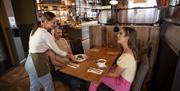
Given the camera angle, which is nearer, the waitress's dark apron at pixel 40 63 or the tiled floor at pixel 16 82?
the waitress's dark apron at pixel 40 63

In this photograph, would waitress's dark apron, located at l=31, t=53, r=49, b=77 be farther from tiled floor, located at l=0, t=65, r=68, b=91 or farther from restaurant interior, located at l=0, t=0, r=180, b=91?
tiled floor, located at l=0, t=65, r=68, b=91

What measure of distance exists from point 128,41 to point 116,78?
1.55ft

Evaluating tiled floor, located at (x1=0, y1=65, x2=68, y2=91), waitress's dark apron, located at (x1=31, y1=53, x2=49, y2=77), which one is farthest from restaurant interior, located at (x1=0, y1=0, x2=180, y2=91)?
waitress's dark apron, located at (x1=31, y1=53, x2=49, y2=77)

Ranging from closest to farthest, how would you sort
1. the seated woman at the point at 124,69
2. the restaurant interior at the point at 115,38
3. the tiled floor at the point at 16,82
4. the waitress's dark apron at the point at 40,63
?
1. the seated woman at the point at 124,69
2. the restaurant interior at the point at 115,38
3. the waitress's dark apron at the point at 40,63
4. the tiled floor at the point at 16,82

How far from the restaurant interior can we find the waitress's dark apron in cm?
33

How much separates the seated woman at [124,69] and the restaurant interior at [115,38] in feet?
0.25

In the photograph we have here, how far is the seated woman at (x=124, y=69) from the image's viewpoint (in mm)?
1495

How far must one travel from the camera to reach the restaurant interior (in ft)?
5.37

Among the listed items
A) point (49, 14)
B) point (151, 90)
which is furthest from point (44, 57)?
point (151, 90)

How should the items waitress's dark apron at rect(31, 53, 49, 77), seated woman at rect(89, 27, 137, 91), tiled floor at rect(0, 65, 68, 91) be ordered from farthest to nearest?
tiled floor at rect(0, 65, 68, 91)
waitress's dark apron at rect(31, 53, 49, 77)
seated woman at rect(89, 27, 137, 91)

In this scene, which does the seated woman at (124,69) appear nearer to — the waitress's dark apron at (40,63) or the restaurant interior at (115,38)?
the restaurant interior at (115,38)

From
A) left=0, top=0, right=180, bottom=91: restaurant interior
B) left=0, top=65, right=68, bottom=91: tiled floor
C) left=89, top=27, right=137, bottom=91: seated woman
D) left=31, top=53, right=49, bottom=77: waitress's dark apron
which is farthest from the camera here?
left=0, top=65, right=68, bottom=91: tiled floor

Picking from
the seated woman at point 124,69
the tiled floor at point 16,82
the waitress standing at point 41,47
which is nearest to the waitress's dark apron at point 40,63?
the waitress standing at point 41,47

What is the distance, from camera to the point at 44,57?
72.8 inches
